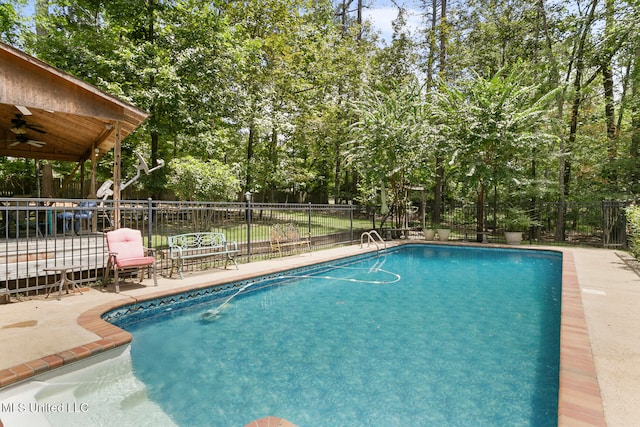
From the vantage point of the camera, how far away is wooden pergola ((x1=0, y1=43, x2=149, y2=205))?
508 cm

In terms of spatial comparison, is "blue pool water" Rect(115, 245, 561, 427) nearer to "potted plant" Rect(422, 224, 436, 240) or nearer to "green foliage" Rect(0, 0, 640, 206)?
"potted plant" Rect(422, 224, 436, 240)

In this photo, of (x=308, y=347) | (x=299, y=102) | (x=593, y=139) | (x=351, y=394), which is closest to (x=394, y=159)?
(x=299, y=102)

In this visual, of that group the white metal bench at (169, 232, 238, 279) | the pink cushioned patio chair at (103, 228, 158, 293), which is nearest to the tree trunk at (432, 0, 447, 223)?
the white metal bench at (169, 232, 238, 279)

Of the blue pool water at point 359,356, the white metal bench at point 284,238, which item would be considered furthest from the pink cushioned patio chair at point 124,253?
the white metal bench at point 284,238

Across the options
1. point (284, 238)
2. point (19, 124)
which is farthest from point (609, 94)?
point (19, 124)

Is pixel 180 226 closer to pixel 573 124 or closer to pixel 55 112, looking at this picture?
pixel 55 112

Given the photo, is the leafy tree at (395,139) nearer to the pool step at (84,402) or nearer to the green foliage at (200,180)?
the green foliage at (200,180)

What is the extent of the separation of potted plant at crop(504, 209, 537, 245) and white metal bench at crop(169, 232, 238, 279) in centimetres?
1150

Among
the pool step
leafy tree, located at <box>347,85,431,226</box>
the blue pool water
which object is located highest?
leafy tree, located at <box>347,85,431,226</box>

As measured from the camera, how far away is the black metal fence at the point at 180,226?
5.53 meters

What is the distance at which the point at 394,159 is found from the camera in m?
14.5

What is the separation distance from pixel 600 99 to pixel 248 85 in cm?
1862

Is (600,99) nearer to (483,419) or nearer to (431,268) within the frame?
(431,268)

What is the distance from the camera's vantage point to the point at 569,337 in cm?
369
